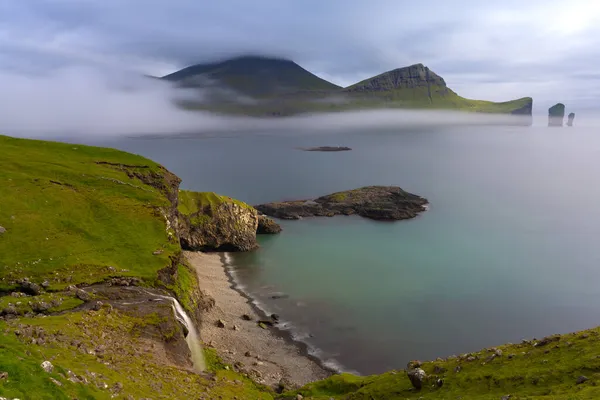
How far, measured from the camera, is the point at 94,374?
21859mm

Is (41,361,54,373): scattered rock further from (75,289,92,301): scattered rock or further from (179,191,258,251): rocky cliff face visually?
(179,191,258,251): rocky cliff face

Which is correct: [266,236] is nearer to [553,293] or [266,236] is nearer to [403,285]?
[403,285]

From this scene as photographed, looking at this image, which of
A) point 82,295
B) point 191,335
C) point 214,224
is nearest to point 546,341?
point 191,335

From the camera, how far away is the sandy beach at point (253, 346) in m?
44.8

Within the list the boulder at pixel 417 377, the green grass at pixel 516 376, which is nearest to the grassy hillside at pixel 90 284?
the green grass at pixel 516 376

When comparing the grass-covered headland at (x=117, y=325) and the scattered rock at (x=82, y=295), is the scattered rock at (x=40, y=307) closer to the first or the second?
the grass-covered headland at (x=117, y=325)

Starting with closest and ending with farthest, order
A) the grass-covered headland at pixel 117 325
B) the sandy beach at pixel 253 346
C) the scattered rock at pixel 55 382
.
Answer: the scattered rock at pixel 55 382 < the grass-covered headland at pixel 117 325 < the sandy beach at pixel 253 346

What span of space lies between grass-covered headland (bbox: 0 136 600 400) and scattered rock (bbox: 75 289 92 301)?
104mm

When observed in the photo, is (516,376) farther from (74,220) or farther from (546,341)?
(74,220)

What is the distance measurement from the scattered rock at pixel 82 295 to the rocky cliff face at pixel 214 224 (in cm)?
4967

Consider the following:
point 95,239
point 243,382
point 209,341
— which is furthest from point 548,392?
point 95,239

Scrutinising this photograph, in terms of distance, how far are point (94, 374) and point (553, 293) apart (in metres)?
79.5

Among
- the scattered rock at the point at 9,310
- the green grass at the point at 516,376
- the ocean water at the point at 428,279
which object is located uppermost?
the scattered rock at the point at 9,310

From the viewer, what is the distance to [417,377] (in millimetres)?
28875
